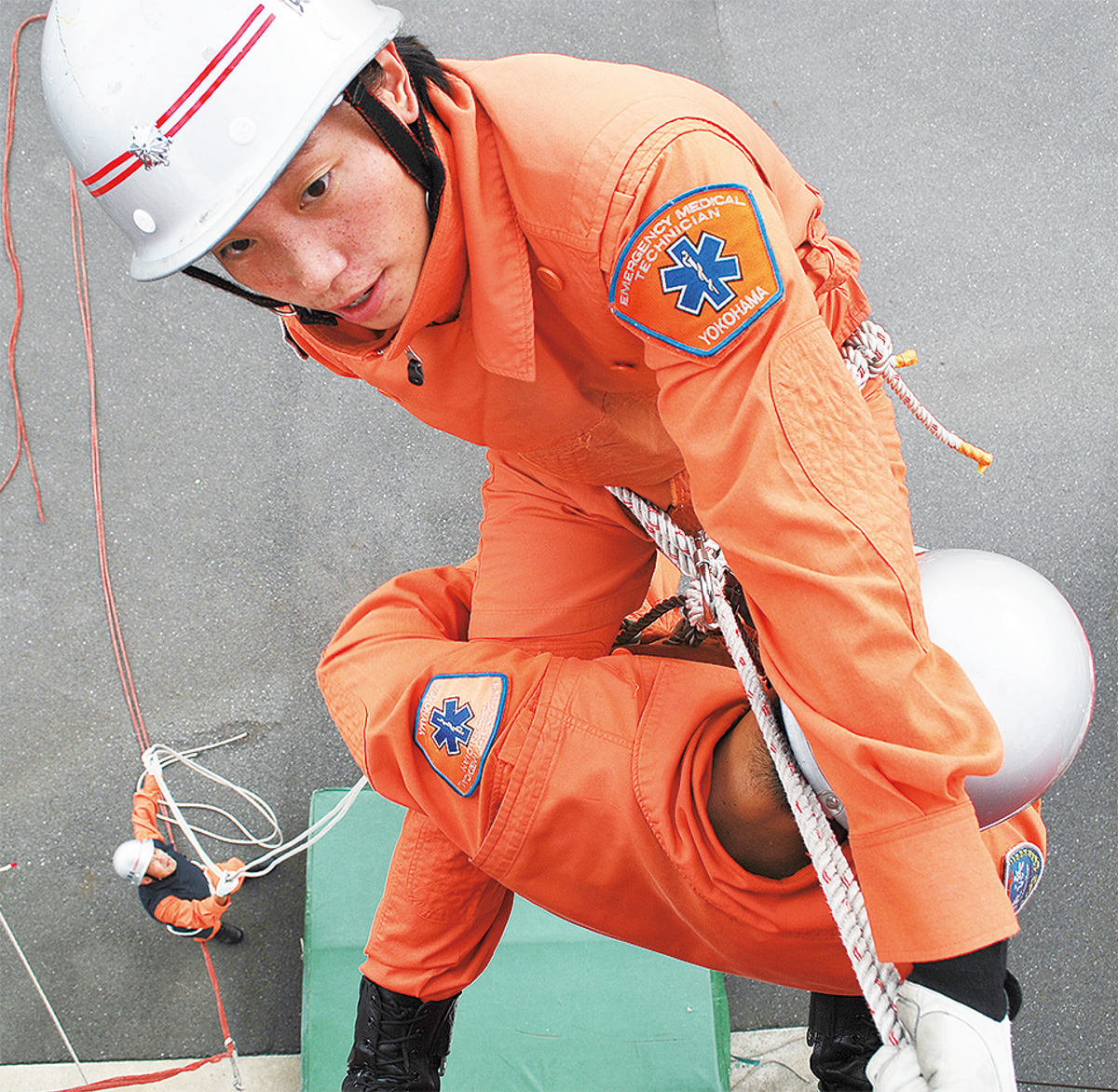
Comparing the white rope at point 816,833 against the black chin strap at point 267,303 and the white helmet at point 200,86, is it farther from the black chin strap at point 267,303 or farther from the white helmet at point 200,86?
the white helmet at point 200,86

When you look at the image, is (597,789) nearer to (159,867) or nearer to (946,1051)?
(946,1051)

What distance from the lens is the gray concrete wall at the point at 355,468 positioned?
219cm

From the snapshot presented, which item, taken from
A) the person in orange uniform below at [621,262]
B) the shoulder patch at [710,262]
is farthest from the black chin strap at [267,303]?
the shoulder patch at [710,262]

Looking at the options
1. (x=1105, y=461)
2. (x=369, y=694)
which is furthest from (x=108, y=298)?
(x=1105, y=461)

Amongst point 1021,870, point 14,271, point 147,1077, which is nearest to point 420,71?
point 1021,870

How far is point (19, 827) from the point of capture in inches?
88.4

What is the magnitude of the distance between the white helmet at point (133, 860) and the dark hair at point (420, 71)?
153 centimetres

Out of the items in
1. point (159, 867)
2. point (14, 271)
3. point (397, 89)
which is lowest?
point (159, 867)

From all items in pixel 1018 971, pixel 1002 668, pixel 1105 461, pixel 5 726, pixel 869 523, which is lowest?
pixel 1018 971

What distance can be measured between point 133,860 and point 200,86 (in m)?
1.48

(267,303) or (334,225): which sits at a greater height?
(334,225)

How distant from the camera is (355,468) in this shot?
8.16ft

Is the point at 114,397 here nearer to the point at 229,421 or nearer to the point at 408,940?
the point at 229,421

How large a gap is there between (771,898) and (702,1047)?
88cm
